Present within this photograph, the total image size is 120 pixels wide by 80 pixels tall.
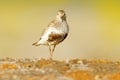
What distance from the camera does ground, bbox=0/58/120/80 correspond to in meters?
20.4

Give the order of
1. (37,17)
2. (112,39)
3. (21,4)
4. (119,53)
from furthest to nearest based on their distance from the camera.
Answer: (21,4)
(37,17)
(112,39)
(119,53)

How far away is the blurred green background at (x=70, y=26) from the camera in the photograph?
3425 centimetres

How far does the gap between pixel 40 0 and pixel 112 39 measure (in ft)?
30.1

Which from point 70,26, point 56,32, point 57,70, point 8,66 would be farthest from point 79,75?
point 70,26

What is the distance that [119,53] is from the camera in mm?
34844

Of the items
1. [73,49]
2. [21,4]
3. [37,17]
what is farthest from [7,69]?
[21,4]

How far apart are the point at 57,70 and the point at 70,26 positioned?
62.6 feet

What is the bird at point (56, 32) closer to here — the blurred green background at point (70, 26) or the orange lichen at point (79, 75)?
the orange lichen at point (79, 75)

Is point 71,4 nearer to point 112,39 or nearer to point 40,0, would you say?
point 40,0

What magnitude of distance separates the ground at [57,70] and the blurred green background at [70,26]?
30.5 ft

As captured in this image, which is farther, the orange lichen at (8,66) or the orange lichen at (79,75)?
the orange lichen at (8,66)

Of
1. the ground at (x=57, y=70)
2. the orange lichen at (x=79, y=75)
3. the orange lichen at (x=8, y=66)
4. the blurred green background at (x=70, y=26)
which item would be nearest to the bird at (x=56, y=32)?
the ground at (x=57, y=70)

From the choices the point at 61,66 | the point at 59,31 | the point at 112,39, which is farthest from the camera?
the point at 112,39

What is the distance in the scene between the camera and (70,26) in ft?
132
